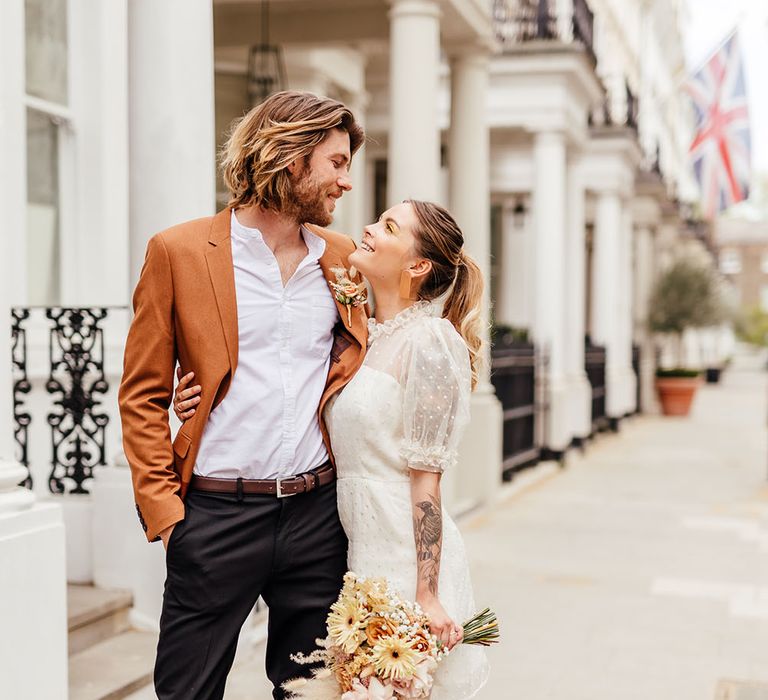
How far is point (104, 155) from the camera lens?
6.93m

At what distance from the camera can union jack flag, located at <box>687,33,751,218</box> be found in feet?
63.7

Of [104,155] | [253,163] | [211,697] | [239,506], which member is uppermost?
[104,155]

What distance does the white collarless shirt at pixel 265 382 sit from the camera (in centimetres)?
272

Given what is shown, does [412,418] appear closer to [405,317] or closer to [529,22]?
[405,317]

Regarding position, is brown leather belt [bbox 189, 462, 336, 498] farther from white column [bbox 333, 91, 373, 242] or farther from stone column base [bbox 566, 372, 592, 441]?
stone column base [bbox 566, 372, 592, 441]

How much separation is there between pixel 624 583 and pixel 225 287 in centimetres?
522

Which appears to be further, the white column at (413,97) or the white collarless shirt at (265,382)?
the white column at (413,97)

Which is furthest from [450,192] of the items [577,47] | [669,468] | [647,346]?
[647,346]

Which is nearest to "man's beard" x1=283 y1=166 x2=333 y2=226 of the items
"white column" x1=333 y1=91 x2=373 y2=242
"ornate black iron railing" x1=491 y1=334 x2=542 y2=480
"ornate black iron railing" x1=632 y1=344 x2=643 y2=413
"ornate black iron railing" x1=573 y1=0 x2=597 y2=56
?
"ornate black iron railing" x1=491 y1=334 x2=542 y2=480

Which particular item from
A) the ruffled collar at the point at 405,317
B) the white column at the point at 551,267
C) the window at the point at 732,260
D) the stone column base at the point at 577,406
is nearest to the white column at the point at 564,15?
the white column at the point at 551,267

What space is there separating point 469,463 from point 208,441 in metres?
7.23

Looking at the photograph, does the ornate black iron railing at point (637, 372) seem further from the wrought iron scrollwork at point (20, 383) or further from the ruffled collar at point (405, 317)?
the ruffled collar at point (405, 317)

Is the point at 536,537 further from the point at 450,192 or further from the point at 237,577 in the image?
the point at 237,577

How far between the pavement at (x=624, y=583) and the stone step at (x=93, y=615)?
65cm
